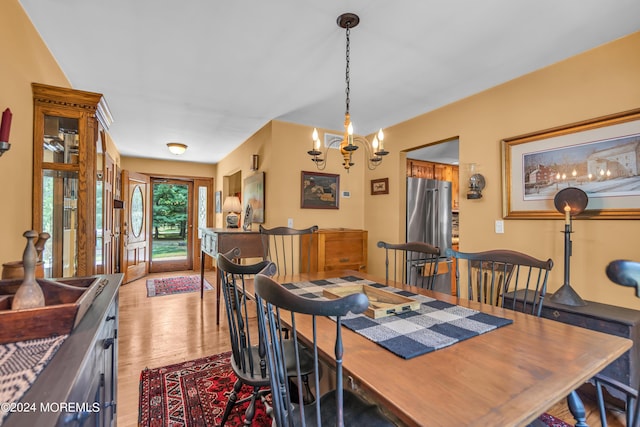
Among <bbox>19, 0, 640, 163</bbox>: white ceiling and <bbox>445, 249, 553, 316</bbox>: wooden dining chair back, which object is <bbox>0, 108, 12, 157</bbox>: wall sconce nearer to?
<bbox>19, 0, 640, 163</bbox>: white ceiling

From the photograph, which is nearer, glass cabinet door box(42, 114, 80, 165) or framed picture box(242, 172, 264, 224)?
glass cabinet door box(42, 114, 80, 165)

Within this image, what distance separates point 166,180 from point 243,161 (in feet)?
8.53

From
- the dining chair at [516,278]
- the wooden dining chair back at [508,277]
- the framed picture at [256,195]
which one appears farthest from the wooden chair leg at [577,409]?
the framed picture at [256,195]

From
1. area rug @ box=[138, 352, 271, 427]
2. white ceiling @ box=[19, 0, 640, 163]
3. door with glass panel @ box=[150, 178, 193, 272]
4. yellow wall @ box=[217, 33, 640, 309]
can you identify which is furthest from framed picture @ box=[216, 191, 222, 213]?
area rug @ box=[138, 352, 271, 427]

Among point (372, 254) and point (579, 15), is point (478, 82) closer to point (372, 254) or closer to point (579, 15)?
point (579, 15)

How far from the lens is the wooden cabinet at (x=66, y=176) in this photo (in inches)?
68.2

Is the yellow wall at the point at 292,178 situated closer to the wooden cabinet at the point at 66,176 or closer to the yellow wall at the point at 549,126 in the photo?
the yellow wall at the point at 549,126

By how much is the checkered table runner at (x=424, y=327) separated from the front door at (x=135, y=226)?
4988mm

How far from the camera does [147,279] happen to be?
537cm

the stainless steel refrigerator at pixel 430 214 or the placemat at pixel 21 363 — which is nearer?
the placemat at pixel 21 363

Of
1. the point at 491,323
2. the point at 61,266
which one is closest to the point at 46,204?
the point at 61,266

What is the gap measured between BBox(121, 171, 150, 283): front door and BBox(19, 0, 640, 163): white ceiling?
7.79 ft

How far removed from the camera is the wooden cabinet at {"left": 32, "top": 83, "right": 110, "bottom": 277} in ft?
5.68

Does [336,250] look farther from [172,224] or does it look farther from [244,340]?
[172,224]
